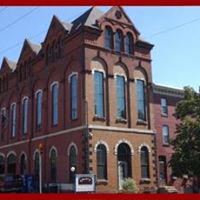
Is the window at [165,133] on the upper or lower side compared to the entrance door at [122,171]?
upper

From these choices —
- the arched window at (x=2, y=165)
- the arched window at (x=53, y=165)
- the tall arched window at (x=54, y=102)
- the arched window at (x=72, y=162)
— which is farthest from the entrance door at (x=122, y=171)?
the arched window at (x=2, y=165)

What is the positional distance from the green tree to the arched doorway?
444 cm

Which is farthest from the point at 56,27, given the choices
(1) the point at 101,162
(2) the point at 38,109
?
(1) the point at 101,162

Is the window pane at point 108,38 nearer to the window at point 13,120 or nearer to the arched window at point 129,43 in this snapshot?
the arched window at point 129,43

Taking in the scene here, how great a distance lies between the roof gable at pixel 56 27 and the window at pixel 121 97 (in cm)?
654

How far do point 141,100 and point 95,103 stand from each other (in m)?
5.40

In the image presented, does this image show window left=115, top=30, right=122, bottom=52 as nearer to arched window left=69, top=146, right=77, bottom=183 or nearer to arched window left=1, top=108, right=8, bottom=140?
arched window left=69, top=146, right=77, bottom=183

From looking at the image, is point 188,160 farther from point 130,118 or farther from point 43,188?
point 43,188

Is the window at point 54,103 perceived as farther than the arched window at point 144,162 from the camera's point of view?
Yes

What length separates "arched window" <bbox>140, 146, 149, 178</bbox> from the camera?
A: 3412cm

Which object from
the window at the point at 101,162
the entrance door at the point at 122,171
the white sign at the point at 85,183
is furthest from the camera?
the entrance door at the point at 122,171

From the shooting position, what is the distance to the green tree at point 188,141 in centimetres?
2834

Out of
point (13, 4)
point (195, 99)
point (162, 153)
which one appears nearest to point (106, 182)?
point (195, 99)

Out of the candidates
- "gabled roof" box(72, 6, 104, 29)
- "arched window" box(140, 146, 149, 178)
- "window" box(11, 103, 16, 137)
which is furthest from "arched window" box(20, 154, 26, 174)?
"gabled roof" box(72, 6, 104, 29)
